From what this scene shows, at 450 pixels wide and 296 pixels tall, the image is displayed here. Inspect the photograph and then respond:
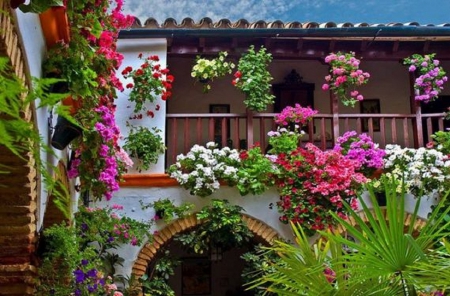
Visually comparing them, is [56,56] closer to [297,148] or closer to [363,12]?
[297,148]

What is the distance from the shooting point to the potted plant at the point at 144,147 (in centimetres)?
841

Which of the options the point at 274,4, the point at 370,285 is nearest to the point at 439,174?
the point at 370,285

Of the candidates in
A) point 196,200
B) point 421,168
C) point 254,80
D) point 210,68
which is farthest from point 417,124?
point 196,200

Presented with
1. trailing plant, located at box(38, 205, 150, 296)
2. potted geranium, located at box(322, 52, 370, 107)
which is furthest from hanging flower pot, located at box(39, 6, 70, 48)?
potted geranium, located at box(322, 52, 370, 107)

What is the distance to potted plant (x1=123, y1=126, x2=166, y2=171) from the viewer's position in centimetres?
Result: 841

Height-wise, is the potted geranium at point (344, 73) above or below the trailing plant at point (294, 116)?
above

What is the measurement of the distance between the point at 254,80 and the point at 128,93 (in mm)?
1859

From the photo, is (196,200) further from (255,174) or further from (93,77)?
(93,77)

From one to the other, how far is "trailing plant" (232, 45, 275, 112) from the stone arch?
65.0 inches

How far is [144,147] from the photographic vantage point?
27.6ft

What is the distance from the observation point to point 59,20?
154 inches

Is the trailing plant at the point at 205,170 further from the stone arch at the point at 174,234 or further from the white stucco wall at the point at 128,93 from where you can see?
the stone arch at the point at 174,234

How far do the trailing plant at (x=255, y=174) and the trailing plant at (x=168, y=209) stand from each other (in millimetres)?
793

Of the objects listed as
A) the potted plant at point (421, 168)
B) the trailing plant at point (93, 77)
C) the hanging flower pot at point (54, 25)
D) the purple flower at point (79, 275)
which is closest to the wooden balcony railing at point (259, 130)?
the potted plant at point (421, 168)
